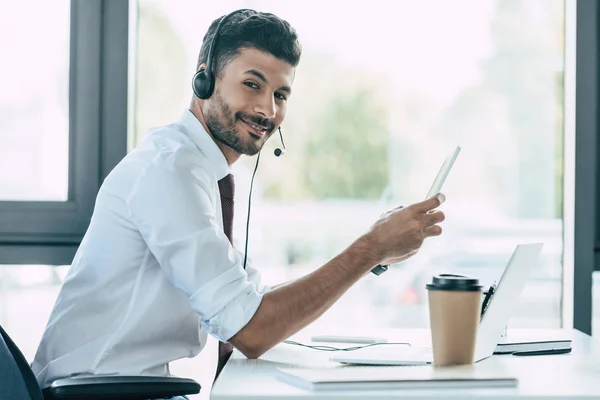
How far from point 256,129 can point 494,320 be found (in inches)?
26.8

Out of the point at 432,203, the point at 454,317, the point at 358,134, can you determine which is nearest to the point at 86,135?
the point at 432,203

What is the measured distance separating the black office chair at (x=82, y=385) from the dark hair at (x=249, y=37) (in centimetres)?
72

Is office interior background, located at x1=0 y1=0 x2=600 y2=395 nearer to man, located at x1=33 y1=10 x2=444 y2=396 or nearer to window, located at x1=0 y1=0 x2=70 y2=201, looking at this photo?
window, located at x1=0 y1=0 x2=70 y2=201

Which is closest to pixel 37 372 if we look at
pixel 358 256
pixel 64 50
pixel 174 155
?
pixel 174 155

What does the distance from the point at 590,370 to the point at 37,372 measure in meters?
1.01

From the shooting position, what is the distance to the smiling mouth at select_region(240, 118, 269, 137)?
61.3 inches

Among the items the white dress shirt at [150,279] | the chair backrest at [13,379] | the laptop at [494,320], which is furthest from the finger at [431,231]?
the chair backrest at [13,379]

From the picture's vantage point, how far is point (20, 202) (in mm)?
1923

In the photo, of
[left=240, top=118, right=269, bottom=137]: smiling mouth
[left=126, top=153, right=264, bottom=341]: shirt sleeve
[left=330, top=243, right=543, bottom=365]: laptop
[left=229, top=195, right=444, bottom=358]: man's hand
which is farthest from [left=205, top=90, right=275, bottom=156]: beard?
[left=330, top=243, right=543, bottom=365]: laptop

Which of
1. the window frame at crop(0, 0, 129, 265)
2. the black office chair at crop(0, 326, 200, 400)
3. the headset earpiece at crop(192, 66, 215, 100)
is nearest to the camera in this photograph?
the black office chair at crop(0, 326, 200, 400)

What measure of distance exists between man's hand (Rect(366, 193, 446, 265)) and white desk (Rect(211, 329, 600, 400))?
22cm

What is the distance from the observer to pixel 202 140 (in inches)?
60.4

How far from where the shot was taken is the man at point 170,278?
4.05ft

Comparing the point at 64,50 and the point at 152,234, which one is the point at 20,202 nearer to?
the point at 64,50
